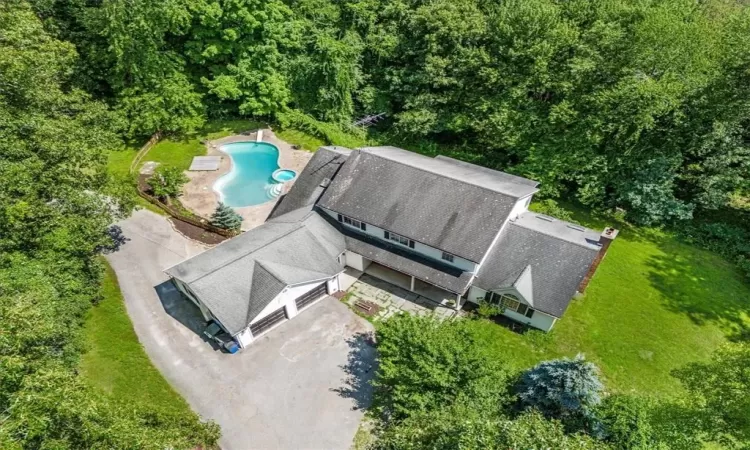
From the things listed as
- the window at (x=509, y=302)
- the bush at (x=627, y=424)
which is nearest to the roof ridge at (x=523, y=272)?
the window at (x=509, y=302)

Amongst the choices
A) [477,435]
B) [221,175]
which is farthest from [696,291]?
[221,175]

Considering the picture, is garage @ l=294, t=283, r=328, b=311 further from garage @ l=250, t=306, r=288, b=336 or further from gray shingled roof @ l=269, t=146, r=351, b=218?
gray shingled roof @ l=269, t=146, r=351, b=218

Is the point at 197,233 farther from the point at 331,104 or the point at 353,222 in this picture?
the point at 331,104

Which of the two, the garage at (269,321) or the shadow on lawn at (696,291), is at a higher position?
the shadow on lawn at (696,291)

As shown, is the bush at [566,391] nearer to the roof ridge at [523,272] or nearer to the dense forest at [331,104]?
the roof ridge at [523,272]

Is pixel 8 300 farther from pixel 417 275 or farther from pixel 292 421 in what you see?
pixel 417 275

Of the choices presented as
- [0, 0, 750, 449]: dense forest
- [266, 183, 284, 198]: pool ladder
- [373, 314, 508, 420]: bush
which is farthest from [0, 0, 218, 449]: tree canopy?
[266, 183, 284, 198]: pool ladder
